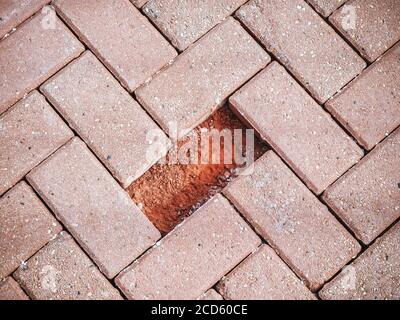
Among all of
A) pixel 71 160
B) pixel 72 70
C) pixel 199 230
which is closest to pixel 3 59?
pixel 72 70

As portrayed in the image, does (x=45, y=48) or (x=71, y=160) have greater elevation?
(x=45, y=48)

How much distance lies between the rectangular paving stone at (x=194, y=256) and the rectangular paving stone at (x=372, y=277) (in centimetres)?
36

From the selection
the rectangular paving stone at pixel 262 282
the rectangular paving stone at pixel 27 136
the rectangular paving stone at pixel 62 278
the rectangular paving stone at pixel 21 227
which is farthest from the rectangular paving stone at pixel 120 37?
the rectangular paving stone at pixel 262 282

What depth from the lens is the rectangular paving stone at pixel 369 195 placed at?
1.78 meters

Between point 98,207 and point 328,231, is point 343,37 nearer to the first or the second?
point 328,231

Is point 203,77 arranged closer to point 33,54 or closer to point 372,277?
point 33,54

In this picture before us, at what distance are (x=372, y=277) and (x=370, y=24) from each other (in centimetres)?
106

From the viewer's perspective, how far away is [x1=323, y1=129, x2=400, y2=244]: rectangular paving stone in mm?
1784

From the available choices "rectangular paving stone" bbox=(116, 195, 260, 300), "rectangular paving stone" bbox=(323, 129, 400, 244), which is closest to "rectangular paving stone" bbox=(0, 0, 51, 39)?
"rectangular paving stone" bbox=(116, 195, 260, 300)

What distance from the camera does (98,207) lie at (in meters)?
1.75

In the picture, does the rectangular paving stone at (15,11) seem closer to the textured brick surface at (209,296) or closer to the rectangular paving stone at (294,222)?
the rectangular paving stone at (294,222)

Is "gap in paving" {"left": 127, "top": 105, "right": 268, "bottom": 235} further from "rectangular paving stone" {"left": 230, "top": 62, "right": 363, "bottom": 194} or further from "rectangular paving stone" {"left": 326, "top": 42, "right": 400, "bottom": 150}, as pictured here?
"rectangular paving stone" {"left": 326, "top": 42, "right": 400, "bottom": 150}

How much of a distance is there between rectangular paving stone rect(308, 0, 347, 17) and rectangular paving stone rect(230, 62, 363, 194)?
339 mm
